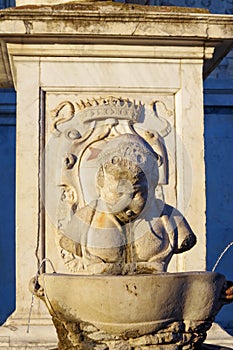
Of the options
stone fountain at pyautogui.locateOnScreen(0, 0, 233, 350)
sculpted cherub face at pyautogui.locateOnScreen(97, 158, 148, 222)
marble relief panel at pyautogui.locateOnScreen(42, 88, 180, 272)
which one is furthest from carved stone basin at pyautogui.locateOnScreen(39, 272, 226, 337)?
marble relief panel at pyautogui.locateOnScreen(42, 88, 180, 272)

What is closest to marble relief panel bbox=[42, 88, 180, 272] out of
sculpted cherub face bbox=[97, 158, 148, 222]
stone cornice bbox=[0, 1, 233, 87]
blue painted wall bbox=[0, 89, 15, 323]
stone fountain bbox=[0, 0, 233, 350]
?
stone fountain bbox=[0, 0, 233, 350]

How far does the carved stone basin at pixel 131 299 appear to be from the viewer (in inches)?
175

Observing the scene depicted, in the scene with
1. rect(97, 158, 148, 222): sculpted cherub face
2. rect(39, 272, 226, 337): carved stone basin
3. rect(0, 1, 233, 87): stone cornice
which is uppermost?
rect(0, 1, 233, 87): stone cornice

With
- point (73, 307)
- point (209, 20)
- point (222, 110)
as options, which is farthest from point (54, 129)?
point (222, 110)

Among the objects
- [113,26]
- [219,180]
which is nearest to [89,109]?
[113,26]

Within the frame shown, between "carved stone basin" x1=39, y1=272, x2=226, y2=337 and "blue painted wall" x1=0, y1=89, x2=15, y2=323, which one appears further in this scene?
"blue painted wall" x1=0, y1=89, x2=15, y2=323

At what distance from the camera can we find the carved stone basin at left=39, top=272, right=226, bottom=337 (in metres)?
4.45

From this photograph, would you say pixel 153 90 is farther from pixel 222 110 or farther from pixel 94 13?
pixel 222 110

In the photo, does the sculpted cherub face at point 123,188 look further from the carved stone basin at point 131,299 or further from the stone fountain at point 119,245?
the carved stone basin at point 131,299

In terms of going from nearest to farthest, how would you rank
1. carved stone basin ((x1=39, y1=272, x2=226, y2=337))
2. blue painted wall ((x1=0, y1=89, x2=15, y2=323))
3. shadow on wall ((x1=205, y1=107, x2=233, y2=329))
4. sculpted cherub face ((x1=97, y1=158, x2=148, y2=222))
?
carved stone basin ((x1=39, y1=272, x2=226, y2=337)) < sculpted cherub face ((x1=97, y1=158, x2=148, y2=222)) < blue painted wall ((x1=0, y1=89, x2=15, y2=323)) < shadow on wall ((x1=205, y1=107, x2=233, y2=329))

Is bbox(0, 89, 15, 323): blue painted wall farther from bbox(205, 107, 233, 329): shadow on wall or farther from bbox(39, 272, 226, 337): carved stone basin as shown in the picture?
bbox(39, 272, 226, 337): carved stone basin

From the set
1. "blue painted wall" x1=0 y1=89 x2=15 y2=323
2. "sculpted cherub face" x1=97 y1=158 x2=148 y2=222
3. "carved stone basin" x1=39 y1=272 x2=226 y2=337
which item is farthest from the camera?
"blue painted wall" x1=0 y1=89 x2=15 y2=323

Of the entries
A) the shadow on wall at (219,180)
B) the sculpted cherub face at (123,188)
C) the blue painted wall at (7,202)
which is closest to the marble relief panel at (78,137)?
the sculpted cherub face at (123,188)

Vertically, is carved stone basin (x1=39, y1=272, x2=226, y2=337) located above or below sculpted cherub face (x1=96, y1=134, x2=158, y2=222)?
below
